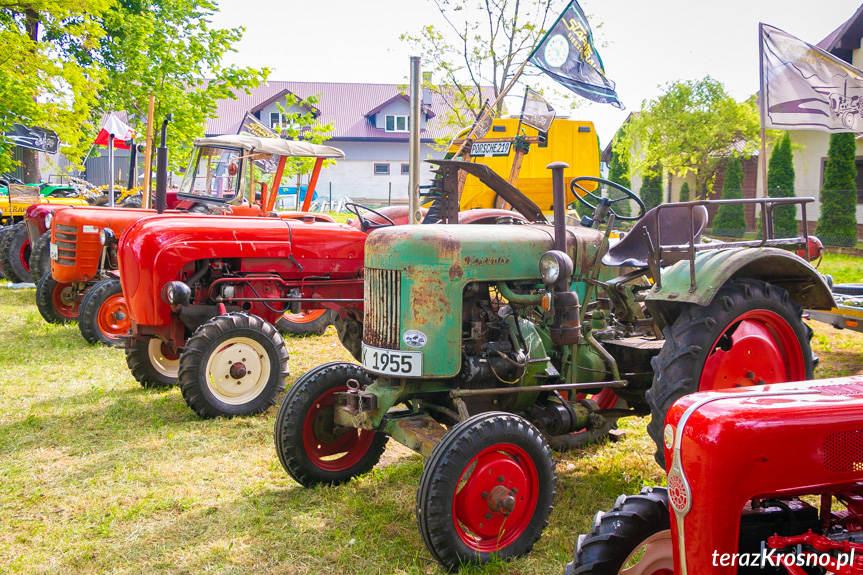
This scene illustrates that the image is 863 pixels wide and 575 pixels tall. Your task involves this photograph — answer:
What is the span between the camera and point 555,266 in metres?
3.19

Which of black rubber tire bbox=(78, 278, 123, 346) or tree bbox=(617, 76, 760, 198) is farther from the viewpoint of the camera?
tree bbox=(617, 76, 760, 198)

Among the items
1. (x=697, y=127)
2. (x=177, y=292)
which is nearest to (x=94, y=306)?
(x=177, y=292)

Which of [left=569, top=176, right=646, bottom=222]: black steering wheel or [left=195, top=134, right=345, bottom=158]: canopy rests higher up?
[left=195, top=134, right=345, bottom=158]: canopy

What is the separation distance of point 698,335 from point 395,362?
1328 millimetres

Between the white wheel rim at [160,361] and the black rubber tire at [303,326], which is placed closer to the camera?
Result: the white wheel rim at [160,361]

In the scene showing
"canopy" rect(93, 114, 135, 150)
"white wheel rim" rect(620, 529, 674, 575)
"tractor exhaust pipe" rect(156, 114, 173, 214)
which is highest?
"canopy" rect(93, 114, 135, 150)

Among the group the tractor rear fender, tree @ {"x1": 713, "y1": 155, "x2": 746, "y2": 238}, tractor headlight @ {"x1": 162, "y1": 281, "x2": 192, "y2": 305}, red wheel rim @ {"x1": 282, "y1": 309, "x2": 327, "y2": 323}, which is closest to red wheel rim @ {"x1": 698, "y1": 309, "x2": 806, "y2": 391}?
the tractor rear fender

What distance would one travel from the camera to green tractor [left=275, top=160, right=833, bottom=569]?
2910 millimetres

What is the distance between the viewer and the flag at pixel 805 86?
7980 mm

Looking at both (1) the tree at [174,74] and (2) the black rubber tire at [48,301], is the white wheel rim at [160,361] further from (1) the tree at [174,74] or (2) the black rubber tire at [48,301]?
(1) the tree at [174,74]

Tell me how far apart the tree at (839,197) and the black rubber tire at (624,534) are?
18.4 metres

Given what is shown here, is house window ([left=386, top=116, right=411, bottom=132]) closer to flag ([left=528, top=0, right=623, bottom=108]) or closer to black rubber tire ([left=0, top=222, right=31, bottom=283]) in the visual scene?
black rubber tire ([left=0, top=222, right=31, bottom=283])

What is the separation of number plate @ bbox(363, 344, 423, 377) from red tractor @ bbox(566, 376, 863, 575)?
147cm

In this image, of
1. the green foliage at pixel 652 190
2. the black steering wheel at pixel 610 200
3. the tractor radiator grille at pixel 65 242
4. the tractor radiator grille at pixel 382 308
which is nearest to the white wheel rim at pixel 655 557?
the tractor radiator grille at pixel 382 308
